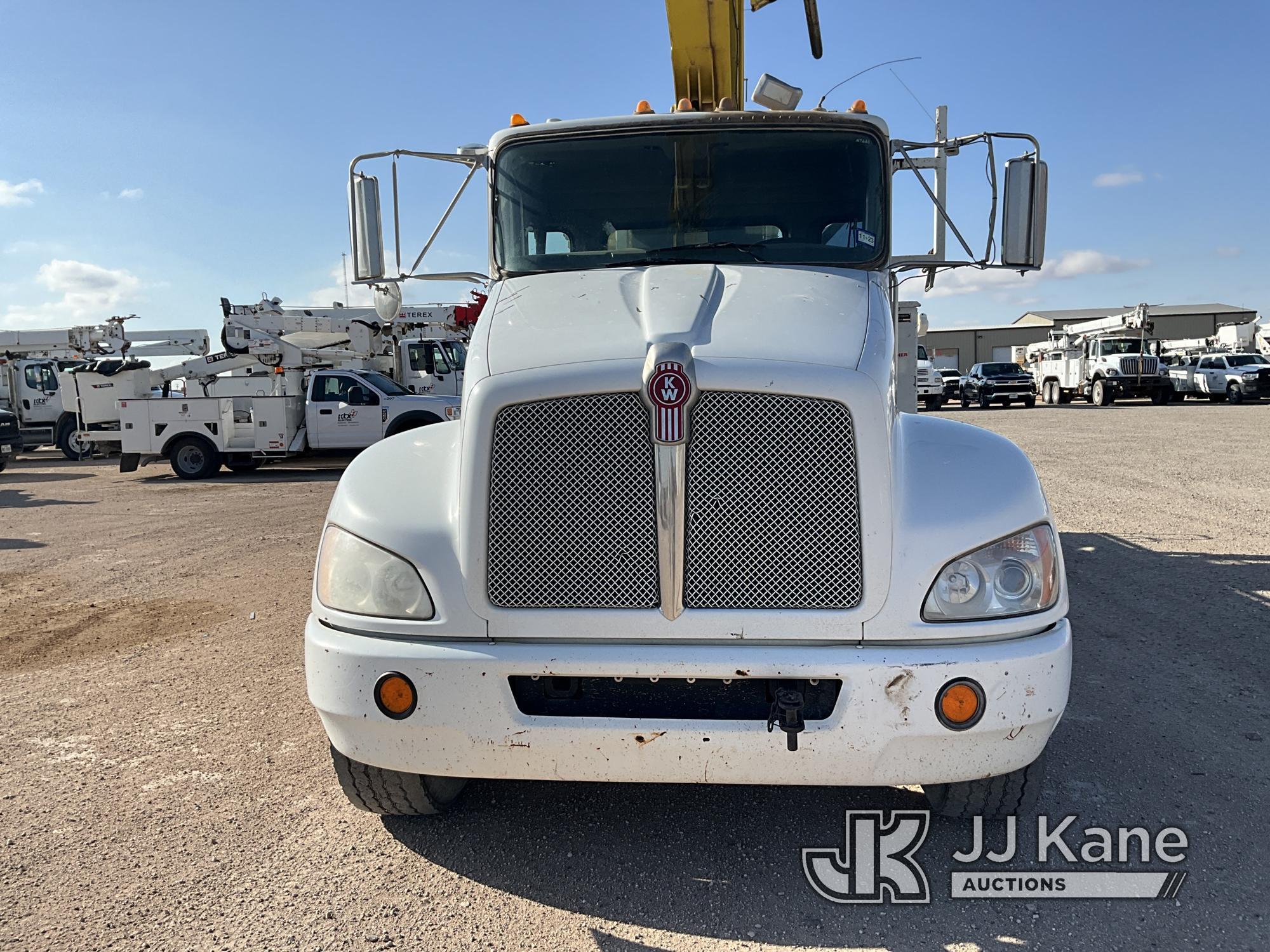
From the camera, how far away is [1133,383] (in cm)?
3444

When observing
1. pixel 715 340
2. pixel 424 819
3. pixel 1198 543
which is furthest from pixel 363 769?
pixel 1198 543

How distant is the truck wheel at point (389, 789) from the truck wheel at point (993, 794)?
1.59 metres

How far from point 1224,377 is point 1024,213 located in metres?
34.6

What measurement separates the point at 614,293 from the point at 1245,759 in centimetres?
304

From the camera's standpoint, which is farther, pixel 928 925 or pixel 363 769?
pixel 363 769

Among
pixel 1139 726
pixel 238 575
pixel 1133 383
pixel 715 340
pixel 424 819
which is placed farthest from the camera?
pixel 1133 383

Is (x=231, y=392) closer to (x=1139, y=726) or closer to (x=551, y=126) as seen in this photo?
(x=551, y=126)

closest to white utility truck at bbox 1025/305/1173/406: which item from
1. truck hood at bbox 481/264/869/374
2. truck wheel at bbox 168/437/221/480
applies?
truck wheel at bbox 168/437/221/480

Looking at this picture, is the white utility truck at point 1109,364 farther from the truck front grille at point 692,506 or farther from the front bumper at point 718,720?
the truck front grille at point 692,506

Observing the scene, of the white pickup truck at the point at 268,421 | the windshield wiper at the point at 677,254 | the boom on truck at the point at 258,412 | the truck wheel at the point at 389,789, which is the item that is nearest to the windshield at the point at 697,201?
the windshield wiper at the point at 677,254

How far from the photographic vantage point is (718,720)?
2.65 metres

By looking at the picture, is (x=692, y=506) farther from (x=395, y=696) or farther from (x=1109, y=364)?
(x=1109, y=364)

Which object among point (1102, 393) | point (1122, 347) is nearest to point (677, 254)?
point (1102, 393)

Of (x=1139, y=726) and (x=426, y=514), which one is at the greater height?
(x=426, y=514)
